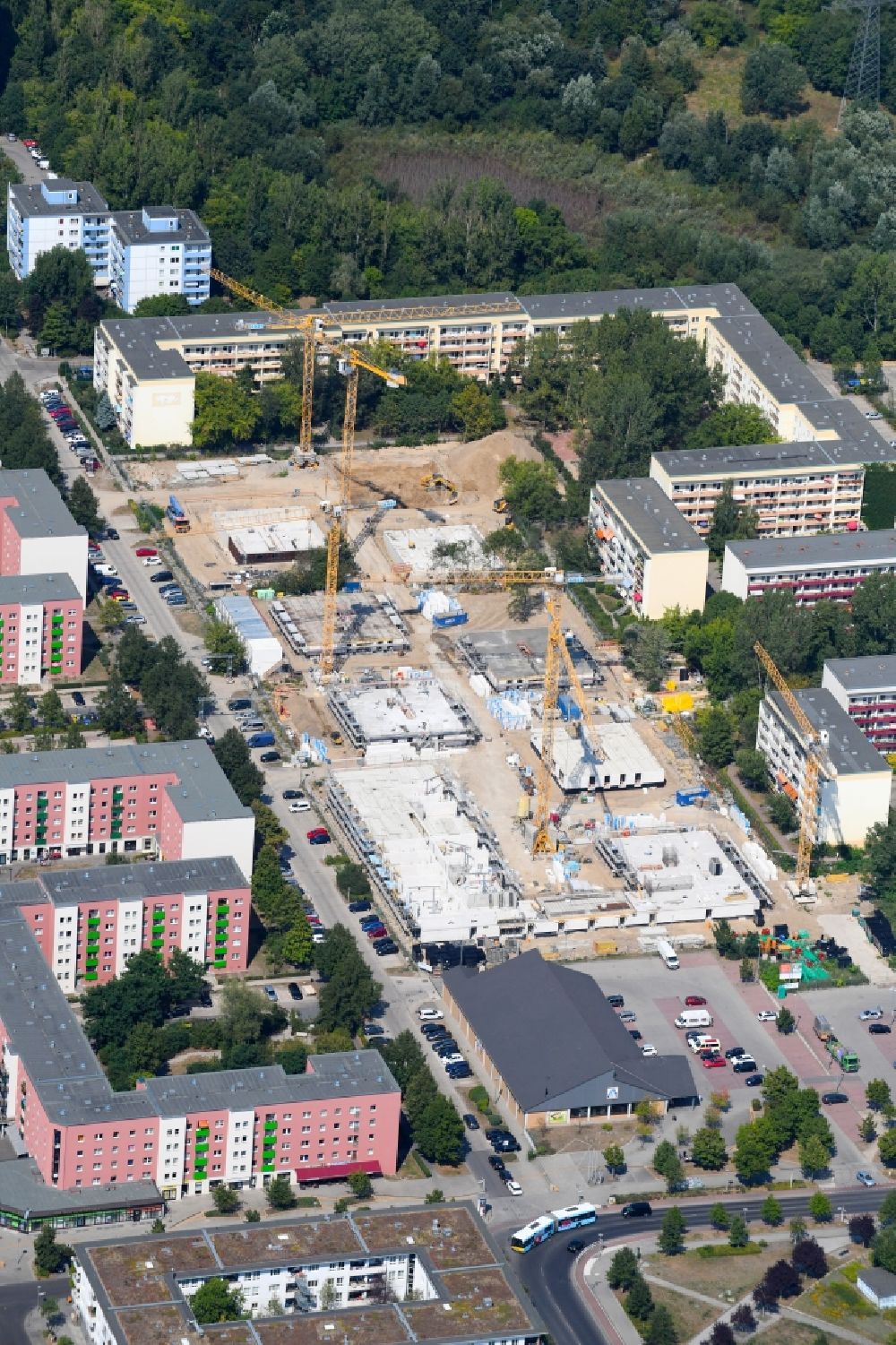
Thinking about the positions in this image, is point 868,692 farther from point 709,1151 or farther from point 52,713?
point 52,713

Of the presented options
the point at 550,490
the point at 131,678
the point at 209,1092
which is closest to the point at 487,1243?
the point at 209,1092

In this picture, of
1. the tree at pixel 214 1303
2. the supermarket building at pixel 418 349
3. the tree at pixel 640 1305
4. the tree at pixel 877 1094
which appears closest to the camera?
the tree at pixel 214 1303

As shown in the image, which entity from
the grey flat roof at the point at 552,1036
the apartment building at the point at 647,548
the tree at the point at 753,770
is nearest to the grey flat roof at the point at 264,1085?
the grey flat roof at the point at 552,1036

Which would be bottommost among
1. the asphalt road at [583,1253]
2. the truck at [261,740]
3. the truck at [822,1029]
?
the truck at [261,740]

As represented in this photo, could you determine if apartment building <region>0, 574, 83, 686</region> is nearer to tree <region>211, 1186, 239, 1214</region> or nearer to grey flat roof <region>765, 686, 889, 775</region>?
grey flat roof <region>765, 686, 889, 775</region>

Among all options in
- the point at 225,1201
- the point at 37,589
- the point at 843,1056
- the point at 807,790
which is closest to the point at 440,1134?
the point at 225,1201

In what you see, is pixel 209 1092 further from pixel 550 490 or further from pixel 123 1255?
pixel 550 490

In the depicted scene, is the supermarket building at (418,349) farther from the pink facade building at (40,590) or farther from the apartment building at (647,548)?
the pink facade building at (40,590)
